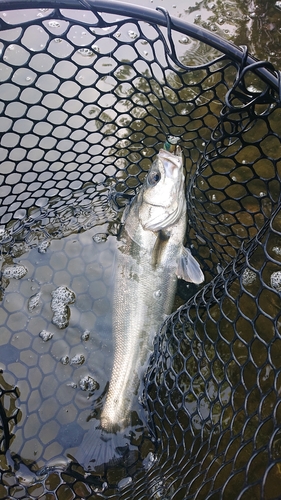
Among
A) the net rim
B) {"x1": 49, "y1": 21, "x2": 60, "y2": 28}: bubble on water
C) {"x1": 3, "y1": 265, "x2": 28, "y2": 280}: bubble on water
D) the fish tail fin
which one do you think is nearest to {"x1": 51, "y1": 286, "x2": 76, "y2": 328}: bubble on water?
{"x1": 3, "y1": 265, "x2": 28, "y2": 280}: bubble on water

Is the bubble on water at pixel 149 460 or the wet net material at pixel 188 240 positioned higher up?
the wet net material at pixel 188 240

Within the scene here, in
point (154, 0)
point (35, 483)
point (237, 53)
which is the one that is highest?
point (237, 53)

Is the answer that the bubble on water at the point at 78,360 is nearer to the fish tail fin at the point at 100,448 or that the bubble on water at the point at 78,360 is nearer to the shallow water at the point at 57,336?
the shallow water at the point at 57,336

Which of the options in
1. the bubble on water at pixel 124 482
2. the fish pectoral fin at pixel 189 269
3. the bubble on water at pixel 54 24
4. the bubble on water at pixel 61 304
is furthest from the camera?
the bubble on water at pixel 54 24

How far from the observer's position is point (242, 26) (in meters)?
3.55

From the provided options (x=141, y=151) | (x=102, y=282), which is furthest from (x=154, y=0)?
(x=102, y=282)

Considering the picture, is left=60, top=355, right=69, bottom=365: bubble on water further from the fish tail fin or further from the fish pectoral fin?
the fish pectoral fin

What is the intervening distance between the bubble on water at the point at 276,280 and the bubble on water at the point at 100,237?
114cm

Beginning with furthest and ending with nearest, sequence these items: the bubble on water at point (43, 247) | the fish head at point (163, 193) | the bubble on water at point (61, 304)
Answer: the bubble on water at point (43, 247) < the bubble on water at point (61, 304) < the fish head at point (163, 193)

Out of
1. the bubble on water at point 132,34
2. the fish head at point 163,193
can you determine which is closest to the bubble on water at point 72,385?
the fish head at point 163,193

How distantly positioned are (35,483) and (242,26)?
3869 millimetres

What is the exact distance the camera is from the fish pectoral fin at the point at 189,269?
2.27 metres

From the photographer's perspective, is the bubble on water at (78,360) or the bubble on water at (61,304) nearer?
the bubble on water at (78,360)

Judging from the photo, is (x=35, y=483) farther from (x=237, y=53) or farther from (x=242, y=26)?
(x=242, y=26)
